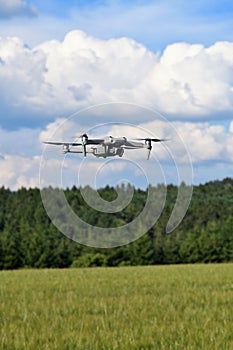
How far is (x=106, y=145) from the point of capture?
7.64m

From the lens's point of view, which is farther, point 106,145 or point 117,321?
point 117,321

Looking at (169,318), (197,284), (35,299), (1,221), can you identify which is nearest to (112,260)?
(1,221)

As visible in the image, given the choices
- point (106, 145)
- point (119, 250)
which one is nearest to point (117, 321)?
point (106, 145)

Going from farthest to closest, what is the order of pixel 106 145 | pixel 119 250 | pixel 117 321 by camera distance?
pixel 119 250
pixel 117 321
pixel 106 145

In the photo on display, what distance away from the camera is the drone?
7.57 m

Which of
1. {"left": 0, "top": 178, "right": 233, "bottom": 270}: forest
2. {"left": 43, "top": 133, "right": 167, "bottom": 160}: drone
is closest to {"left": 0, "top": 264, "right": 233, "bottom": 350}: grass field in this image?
{"left": 43, "top": 133, "right": 167, "bottom": 160}: drone

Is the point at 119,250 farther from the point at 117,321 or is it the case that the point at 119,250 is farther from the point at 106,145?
the point at 106,145

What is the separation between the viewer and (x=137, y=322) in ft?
40.1

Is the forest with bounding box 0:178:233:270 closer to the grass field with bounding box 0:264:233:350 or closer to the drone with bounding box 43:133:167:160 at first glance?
the grass field with bounding box 0:264:233:350

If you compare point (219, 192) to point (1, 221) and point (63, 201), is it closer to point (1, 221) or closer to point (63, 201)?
point (1, 221)

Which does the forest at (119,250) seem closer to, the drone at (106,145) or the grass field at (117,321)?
the grass field at (117,321)

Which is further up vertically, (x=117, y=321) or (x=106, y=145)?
(x=106, y=145)

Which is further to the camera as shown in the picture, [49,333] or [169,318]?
[169,318]

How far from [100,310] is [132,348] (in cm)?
608
